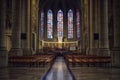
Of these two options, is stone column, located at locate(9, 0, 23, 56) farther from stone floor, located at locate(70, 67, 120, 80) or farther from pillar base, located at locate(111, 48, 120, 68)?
stone floor, located at locate(70, 67, 120, 80)

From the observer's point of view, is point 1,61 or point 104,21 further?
point 104,21

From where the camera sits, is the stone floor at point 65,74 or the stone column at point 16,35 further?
the stone column at point 16,35

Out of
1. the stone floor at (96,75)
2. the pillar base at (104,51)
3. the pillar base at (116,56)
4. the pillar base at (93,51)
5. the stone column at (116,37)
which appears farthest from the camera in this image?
the pillar base at (93,51)

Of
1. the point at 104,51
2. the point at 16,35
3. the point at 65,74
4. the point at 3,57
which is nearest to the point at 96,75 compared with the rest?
the point at 65,74

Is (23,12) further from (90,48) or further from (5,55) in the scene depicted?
(5,55)

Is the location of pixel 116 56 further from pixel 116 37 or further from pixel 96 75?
pixel 96 75

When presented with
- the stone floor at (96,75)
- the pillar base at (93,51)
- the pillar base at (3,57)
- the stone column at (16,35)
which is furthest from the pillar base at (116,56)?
the pillar base at (93,51)

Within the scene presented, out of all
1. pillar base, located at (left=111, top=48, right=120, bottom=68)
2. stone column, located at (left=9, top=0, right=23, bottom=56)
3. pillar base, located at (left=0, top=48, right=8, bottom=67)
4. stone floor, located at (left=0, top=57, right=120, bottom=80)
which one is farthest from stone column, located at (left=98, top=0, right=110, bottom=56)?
stone floor, located at (left=0, top=57, right=120, bottom=80)

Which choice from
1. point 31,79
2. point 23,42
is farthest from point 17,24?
point 31,79

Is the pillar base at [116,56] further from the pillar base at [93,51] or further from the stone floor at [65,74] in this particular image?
the pillar base at [93,51]

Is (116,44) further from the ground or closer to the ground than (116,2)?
closer to the ground

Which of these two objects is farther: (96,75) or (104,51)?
(104,51)

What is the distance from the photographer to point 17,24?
3797 cm

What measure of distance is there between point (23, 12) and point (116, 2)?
66.8 feet
